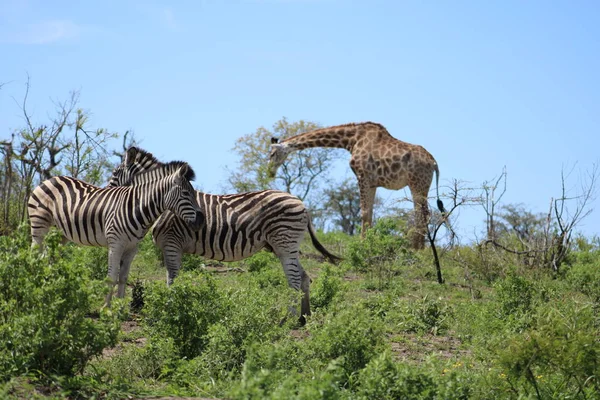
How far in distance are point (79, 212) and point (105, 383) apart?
15.6 ft

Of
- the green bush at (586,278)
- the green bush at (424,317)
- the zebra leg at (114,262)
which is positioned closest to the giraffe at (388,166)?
the green bush at (586,278)

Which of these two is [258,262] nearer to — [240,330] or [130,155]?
[130,155]

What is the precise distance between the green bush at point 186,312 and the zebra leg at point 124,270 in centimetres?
245

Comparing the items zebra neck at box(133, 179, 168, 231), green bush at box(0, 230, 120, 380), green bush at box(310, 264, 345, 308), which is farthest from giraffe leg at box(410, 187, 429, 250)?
green bush at box(0, 230, 120, 380)

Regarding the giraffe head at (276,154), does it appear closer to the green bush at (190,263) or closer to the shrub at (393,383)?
the green bush at (190,263)

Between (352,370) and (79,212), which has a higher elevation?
(79,212)

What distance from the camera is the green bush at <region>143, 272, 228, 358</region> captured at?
7.67 metres

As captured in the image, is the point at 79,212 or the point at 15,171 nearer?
the point at 79,212

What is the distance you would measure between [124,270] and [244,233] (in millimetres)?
1478

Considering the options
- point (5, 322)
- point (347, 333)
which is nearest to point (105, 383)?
point (5, 322)

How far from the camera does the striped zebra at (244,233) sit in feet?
34.2

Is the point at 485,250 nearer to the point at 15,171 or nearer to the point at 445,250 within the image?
the point at 445,250

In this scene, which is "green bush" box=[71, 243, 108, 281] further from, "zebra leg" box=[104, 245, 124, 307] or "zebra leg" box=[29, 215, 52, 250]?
"zebra leg" box=[104, 245, 124, 307]

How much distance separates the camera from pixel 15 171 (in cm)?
1836
